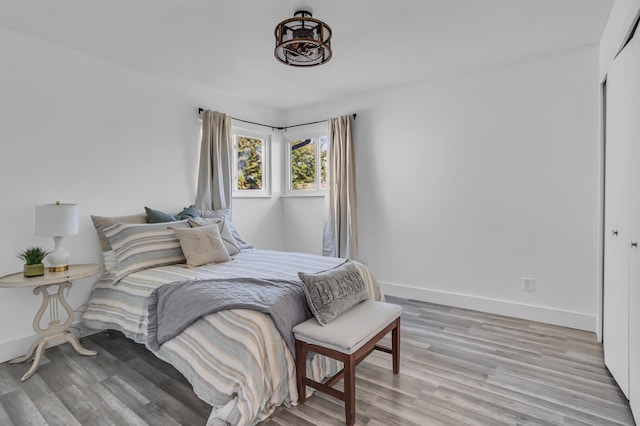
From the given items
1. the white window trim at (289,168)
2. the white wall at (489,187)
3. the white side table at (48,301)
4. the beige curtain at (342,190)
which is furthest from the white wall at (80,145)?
the white wall at (489,187)

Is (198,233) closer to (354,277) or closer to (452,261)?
(354,277)

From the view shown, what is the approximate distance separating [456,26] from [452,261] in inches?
88.3

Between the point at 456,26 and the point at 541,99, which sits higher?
the point at 456,26

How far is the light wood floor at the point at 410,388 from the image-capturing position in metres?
1.76

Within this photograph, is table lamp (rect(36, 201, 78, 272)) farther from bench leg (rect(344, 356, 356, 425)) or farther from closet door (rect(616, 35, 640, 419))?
closet door (rect(616, 35, 640, 419))

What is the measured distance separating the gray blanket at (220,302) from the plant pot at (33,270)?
89 cm

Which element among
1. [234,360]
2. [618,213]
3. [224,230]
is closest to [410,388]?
[234,360]

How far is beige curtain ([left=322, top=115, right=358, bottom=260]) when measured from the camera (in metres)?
4.08

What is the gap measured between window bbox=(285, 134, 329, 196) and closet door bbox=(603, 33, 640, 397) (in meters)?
2.99

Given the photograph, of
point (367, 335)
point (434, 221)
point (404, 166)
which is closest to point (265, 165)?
point (404, 166)

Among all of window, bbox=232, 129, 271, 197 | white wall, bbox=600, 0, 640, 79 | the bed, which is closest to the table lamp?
the bed

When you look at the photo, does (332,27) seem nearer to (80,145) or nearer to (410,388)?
(80,145)

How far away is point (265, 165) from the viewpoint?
15.6ft

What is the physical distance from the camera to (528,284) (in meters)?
3.13
